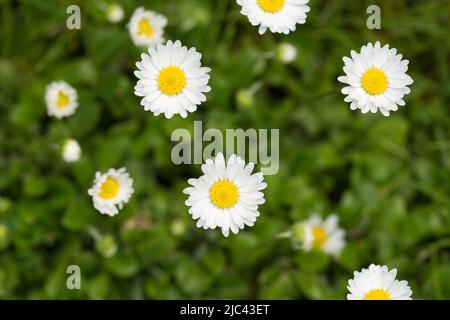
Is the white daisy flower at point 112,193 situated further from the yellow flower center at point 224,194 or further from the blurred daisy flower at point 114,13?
the blurred daisy flower at point 114,13

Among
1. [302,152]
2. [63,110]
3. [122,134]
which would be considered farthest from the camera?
[302,152]

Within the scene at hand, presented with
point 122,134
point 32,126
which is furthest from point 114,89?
point 32,126

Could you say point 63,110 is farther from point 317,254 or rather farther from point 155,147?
point 317,254

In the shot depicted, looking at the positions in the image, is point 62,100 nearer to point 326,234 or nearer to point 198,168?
point 198,168

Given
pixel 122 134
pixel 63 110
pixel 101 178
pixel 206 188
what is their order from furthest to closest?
1. pixel 122 134
2. pixel 63 110
3. pixel 101 178
4. pixel 206 188

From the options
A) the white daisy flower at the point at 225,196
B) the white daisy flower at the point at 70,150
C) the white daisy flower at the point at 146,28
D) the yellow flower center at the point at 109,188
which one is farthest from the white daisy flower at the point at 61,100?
the white daisy flower at the point at 225,196

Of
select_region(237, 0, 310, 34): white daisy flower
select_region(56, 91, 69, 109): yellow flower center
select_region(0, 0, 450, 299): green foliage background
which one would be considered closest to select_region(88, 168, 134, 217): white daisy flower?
select_region(0, 0, 450, 299): green foliage background

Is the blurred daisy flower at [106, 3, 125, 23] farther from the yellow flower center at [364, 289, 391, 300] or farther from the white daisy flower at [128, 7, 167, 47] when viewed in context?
the yellow flower center at [364, 289, 391, 300]
